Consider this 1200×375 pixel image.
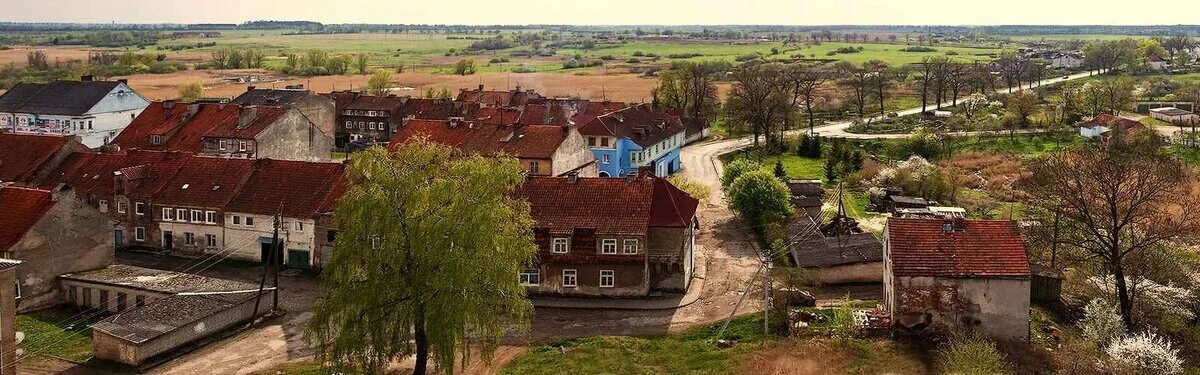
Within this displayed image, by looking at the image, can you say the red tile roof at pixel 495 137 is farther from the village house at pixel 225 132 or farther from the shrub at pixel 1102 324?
the shrub at pixel 1102 324

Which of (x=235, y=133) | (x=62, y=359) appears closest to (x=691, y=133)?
(x=235, y=133)

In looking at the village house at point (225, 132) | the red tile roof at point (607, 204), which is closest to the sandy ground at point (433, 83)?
the village house at point (225, 132)

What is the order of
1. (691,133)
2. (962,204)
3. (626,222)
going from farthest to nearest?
(691,133), (962,204), (626,222)

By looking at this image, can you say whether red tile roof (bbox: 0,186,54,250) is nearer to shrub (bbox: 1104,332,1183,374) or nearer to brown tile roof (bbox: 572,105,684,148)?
brown tile roof (bbox: 572,105,684,148)

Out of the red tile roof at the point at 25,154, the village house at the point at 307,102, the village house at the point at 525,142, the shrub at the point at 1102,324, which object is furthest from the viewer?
the village house at the point at 307,102

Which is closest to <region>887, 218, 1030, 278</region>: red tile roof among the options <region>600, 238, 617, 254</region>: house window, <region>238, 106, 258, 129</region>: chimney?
<region>600, 238, 617, 254</region>: house window

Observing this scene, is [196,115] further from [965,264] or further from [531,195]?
[965,264]
